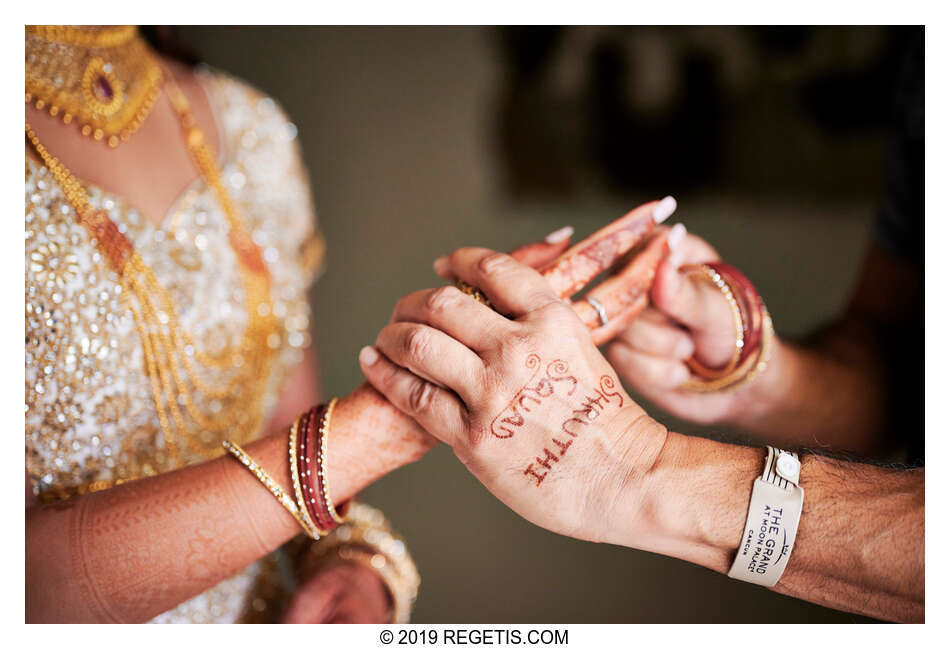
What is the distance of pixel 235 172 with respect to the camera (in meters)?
0.79

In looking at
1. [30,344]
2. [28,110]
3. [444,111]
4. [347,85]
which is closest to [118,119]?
[28,110]

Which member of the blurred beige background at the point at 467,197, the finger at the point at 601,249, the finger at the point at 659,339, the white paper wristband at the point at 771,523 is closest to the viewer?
the white paper wristband at the point at 771,523

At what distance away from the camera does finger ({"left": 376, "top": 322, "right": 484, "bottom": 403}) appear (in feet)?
1.60

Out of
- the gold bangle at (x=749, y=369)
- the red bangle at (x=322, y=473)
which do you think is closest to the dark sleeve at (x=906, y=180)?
the gold bangle at (x=749, y=369)

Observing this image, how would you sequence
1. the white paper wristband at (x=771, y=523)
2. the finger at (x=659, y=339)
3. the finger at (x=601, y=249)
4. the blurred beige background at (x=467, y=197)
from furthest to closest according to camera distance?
the blurred beige background at (x=467, y=197)
the finger at (x=659, y=339)
the finger at (x=601, y=249)
the white paper wristband at (x=771, y=523)

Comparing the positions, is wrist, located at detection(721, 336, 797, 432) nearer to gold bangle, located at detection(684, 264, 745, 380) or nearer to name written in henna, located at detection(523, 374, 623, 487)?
gold bangle, located at detection(684, 264, 745, 380)

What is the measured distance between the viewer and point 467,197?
101cm

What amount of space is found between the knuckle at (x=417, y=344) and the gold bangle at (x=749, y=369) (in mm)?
358

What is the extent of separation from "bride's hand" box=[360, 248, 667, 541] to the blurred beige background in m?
0.28

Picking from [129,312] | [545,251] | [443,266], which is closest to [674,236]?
[545,251]

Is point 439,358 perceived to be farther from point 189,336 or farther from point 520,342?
point 189,336

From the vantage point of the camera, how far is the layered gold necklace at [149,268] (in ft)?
1.97

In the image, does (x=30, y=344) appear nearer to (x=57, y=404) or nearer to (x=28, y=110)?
(x=57, y=404)

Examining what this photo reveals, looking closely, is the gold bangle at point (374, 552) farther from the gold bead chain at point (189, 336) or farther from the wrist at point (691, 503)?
the wrist at point (691, 503)
